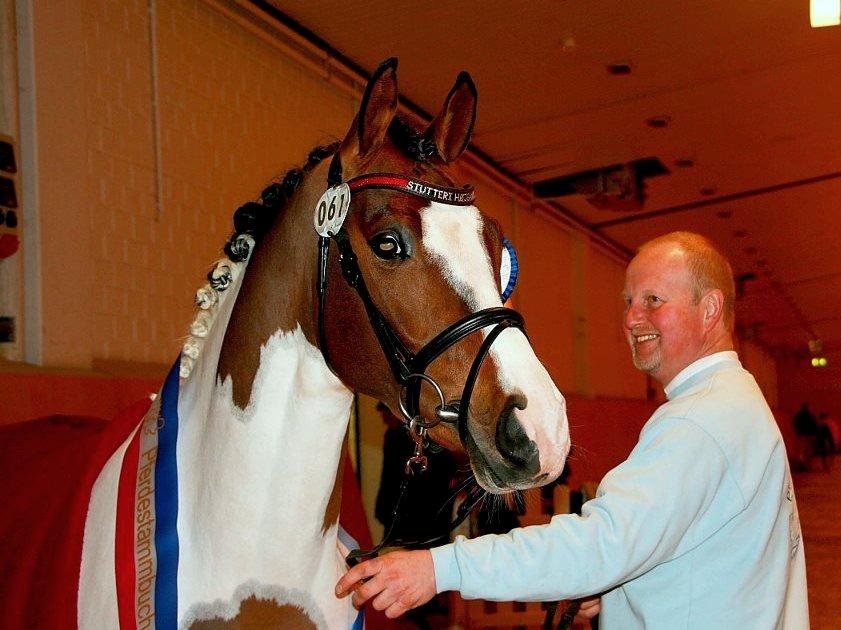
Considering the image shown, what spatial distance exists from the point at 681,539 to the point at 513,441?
45 cm

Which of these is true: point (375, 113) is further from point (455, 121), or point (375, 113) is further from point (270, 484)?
point (270, 484)

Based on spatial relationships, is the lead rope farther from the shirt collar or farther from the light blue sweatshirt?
the shirt collar

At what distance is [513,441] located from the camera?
1311 mm

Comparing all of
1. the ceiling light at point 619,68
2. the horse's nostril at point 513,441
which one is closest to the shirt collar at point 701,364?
the horse's nostril at point 513,441

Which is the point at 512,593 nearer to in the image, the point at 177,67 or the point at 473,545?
the point at 473,545

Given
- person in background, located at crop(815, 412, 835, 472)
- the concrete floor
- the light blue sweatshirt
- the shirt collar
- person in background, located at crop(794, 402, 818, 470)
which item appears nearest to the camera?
the light blue sweatshirt

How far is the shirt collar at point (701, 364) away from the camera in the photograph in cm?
174

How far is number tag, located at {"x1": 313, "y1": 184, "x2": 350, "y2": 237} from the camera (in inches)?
59.7

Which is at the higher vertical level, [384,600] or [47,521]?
[47,521]

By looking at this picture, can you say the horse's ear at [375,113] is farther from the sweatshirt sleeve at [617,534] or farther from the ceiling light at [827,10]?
the ceiling light at [827,10]

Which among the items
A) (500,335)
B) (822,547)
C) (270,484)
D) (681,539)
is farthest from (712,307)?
(822,547)

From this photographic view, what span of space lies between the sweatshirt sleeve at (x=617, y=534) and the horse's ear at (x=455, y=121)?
0.71 m

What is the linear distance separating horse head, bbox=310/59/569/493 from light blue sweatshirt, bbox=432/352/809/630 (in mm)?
158

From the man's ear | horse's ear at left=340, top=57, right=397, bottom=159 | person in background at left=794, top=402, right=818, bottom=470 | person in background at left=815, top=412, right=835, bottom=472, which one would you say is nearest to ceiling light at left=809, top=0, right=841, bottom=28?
the man's ear
